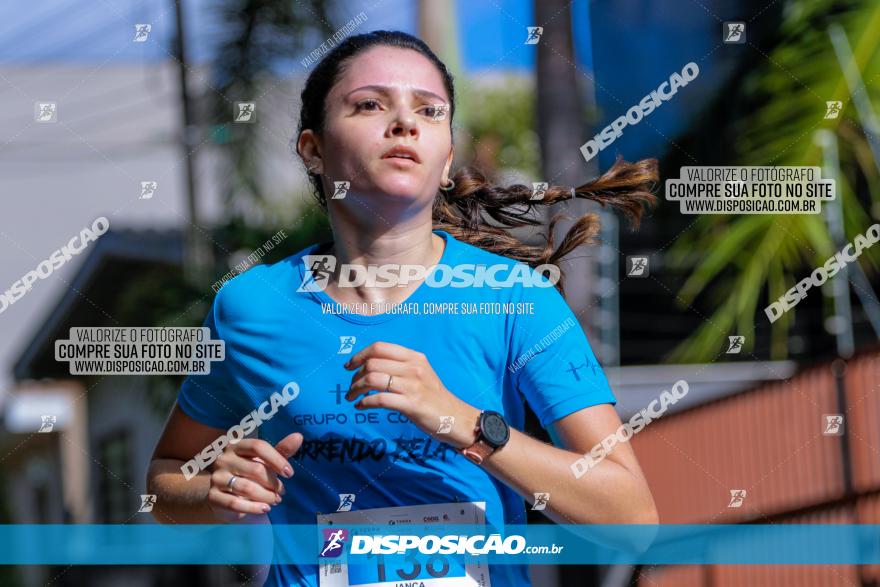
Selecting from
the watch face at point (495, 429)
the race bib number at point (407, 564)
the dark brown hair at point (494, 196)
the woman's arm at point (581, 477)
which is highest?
the dark brown hair at point (494, 196)

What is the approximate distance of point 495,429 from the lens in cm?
253

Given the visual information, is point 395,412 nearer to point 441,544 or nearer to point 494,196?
point 441,544

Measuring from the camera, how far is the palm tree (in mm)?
3109

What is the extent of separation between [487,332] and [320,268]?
Answer: 50cm

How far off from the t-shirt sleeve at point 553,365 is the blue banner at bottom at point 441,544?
1.10 feet

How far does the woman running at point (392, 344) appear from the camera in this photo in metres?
2.70

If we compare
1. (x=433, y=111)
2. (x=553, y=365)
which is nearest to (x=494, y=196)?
(x=433, y=111)

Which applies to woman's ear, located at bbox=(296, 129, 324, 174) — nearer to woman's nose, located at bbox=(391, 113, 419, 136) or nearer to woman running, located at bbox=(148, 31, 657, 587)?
woman running, located at bbox=(148, 31, 657, 587)

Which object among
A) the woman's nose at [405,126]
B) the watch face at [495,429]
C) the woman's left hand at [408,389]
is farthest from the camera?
the woman's nose at [405,126]

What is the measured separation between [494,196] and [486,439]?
0.80m

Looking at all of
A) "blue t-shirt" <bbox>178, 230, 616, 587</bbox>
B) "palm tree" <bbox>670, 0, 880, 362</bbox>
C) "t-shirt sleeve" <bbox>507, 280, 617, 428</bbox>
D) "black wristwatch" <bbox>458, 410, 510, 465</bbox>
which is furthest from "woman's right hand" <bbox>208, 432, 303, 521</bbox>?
"palm tree" <bbox>670, 0, 880, 362</bbox>

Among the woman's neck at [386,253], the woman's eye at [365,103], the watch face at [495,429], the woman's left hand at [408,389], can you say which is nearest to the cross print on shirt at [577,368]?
the watch face at [495,429]

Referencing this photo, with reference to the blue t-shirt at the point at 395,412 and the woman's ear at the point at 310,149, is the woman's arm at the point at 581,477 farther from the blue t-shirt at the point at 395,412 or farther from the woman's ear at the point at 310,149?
→ the woman's ear at the point at 310,149

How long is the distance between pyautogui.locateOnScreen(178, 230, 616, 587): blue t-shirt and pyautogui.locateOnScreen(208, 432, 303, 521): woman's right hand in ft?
0.69
